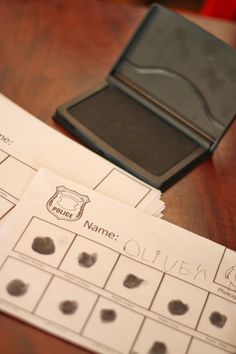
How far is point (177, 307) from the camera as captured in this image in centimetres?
46

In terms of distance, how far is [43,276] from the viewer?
0.45 metres

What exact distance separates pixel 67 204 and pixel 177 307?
0.15 m

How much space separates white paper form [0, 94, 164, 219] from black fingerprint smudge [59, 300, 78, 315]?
0.39 ft

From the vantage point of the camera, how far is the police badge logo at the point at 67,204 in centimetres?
50

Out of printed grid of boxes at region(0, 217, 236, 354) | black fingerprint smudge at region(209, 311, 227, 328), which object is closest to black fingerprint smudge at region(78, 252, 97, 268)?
printed grid of boxes at region(0, 217, 236, 354)

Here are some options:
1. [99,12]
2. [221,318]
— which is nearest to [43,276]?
[221,318]

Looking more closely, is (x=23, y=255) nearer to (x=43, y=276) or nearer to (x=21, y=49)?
(x=43, y=276)

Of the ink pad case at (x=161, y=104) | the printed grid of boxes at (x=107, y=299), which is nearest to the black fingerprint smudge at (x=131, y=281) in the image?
the printed grid of boxes at (x=107, y=299)

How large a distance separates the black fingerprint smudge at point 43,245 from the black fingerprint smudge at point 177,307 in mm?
119

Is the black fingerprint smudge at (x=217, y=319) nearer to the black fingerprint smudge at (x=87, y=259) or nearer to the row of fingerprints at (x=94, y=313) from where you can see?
the row of fingerprints at (x=94, y=313)

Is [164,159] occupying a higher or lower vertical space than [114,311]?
higher

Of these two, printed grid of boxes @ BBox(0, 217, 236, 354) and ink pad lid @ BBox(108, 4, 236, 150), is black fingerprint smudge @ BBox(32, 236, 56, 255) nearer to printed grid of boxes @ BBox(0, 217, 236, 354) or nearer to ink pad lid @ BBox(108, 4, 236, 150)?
printed grid of boxes @ BBox(0, 217, 236, 354)

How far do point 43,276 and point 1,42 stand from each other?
364 millimetres

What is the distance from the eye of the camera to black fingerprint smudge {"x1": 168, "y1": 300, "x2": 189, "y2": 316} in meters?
0.45
